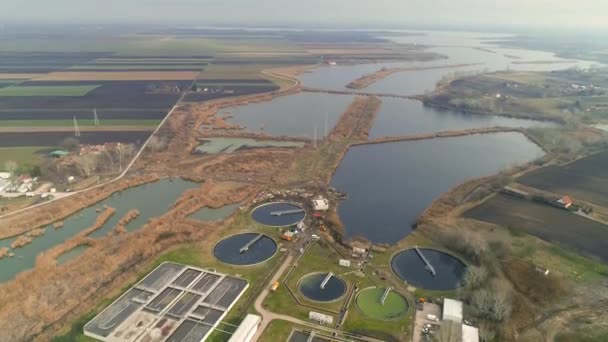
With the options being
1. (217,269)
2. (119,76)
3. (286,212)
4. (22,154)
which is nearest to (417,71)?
(119,76)

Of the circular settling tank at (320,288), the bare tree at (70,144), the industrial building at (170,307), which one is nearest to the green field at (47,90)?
the bare tree at (70,144)

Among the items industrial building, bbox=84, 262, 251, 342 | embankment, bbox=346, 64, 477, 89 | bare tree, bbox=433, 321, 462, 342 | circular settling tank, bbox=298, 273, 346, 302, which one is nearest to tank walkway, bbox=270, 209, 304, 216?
circular settling tank, bbox=298, 273, 346, 302

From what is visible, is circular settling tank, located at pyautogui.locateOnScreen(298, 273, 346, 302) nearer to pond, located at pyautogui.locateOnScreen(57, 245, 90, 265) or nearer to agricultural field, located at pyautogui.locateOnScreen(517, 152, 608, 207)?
pond, located at pyautogui.locateOnScreen(57, 245, 90, 265)

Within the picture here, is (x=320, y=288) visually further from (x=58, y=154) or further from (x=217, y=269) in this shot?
(x=58, y=154)

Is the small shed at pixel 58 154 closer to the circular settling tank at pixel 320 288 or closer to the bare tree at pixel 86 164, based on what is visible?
the bare tree at pixel 86 164

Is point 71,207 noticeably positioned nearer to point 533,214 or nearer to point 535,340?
point 535,340
